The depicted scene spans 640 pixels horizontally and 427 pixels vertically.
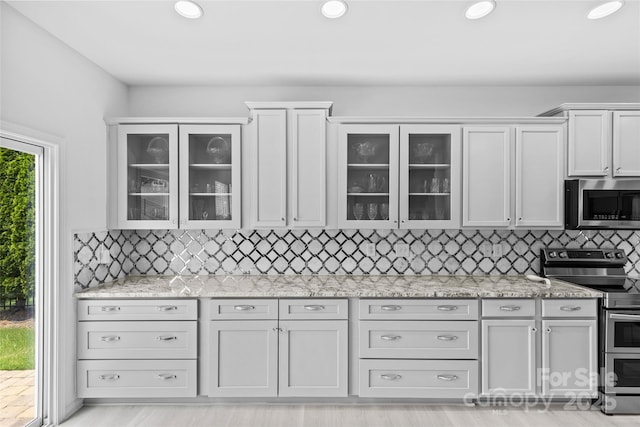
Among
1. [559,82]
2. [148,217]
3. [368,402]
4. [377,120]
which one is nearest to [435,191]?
[377,120]

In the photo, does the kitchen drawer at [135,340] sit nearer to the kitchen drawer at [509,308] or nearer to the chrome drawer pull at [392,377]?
the chrome drawer pull at [392,377]

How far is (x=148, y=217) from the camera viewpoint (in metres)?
3.14

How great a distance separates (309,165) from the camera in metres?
3.06

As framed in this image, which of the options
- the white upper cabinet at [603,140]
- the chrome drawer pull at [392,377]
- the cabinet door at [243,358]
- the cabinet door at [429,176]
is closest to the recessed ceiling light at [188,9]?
the cabinet door at [429,176]

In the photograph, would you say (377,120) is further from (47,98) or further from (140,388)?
(140,388)

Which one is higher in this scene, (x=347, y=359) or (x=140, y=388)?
(x=347, y=359)

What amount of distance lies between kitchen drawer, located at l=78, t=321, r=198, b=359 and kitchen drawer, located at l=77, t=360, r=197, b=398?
5 centimetres

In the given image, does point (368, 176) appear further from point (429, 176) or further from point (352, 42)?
point (352, 42)

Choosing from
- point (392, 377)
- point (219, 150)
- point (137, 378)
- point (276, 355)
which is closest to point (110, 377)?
point (137, 378)

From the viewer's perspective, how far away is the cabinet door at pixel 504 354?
8.93 feet

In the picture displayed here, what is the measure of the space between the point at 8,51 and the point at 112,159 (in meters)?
1.08

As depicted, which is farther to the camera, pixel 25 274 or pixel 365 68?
pixel 365 68

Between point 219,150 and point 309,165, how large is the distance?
0.74 m

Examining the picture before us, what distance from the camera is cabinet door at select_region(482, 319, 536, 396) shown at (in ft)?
8.93
